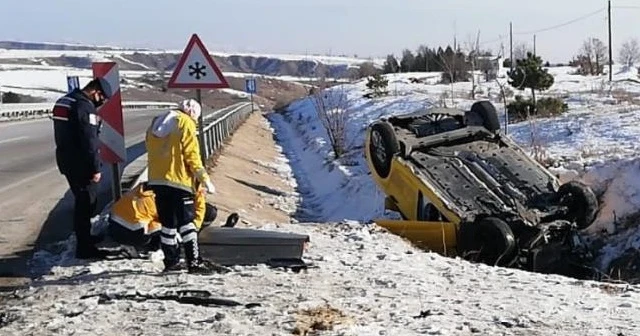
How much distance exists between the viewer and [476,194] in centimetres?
1018

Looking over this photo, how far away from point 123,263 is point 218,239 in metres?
0.83

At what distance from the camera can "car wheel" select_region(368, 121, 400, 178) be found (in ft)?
36.1

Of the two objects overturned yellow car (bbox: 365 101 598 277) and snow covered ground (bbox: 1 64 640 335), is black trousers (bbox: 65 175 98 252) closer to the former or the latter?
snow covered ground (bbox: 1 64 640 335)

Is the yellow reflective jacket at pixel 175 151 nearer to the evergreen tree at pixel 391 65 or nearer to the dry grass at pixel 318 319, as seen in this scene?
the dry grass at pixel 318 319

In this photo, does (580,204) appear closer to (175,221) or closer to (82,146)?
(175,221)

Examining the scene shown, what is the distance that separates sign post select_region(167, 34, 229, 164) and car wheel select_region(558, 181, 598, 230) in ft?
13.4

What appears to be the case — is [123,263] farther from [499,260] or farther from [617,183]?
[617,183]

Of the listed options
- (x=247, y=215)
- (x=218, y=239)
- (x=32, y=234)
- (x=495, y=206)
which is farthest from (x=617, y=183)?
(x=32, y=234)

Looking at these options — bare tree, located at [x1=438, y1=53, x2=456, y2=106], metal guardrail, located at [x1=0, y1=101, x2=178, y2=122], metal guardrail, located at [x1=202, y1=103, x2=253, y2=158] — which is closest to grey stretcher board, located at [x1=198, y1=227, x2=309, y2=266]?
metal guardrail, located at [x1=202, y1=103, x2=253, y2=158]

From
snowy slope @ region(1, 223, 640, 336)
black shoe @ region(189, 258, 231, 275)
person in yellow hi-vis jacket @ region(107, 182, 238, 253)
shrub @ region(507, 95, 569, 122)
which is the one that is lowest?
snowy slope @ region(1, 223, 640, 336)

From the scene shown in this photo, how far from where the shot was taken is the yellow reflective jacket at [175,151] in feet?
23.9

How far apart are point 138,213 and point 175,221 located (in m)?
0.94

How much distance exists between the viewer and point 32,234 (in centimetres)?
1054

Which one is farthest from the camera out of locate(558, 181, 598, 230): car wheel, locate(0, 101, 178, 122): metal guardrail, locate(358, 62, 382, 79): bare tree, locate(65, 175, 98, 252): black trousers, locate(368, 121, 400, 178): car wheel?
locate(358, 62, 382, 79): bare tree
